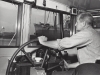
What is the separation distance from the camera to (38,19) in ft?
13.4

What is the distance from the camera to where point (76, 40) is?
4.96ft

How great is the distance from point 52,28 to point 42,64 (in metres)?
2.58

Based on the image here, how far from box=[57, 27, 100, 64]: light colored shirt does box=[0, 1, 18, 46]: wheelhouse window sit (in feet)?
7.06

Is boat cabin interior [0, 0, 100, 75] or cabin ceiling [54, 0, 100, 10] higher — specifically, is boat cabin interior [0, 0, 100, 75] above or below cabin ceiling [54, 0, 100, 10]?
below

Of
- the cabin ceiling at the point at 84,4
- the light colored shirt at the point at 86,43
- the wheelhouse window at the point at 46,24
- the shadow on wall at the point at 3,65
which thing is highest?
the cabin ceiling at the point at 84,4

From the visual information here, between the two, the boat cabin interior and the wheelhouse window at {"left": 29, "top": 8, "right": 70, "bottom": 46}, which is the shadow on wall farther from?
the wheelhouse window at {"left": 29, "top": 8, "right": 70, "bottom": 46}

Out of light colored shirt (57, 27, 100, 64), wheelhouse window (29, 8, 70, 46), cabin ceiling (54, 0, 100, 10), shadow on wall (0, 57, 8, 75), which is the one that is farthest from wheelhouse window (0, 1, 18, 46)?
light colored shirt (57, 27, 100, 64)

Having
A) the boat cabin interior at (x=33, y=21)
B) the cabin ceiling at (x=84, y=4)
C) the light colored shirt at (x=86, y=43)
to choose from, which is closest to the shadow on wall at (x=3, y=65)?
the boat cabin interior at (x=33, y=21)

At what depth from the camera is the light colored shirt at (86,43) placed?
152cm

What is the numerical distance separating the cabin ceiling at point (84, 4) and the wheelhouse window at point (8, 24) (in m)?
1.46

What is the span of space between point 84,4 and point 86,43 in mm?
3038

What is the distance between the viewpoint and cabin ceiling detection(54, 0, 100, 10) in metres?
4.12

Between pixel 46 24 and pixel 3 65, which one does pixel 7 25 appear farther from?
pixel 3 65

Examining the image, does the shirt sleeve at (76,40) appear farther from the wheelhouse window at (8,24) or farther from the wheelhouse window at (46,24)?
the wheelhouse window at (46,24)
